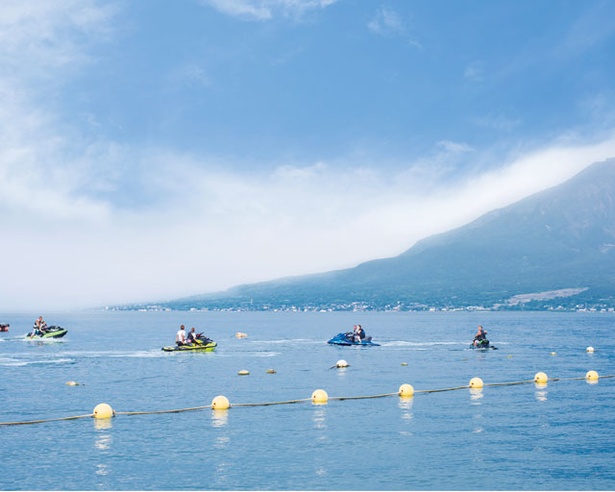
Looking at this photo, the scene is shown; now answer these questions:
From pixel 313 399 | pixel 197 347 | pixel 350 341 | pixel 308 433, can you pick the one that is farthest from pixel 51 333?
pixel 308 433

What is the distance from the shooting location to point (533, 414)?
39812 mm

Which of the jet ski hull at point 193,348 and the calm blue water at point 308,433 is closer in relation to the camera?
the calm blue water at point 308,433

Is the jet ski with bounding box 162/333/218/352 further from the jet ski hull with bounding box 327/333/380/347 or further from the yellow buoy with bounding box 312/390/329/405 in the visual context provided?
the yellow buoy with bounding box 312/390/329/405

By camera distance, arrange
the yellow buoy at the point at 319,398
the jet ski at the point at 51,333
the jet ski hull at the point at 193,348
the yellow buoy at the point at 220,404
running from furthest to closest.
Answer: the jet ski at the point at 51,333 < the jet ski hull at the point at 193,348 < the yellow buoy at the point at 319,398 < the yellow buoy at the point at 220,404

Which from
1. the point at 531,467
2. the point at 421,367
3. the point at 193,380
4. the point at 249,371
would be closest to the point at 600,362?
the point at 421,367

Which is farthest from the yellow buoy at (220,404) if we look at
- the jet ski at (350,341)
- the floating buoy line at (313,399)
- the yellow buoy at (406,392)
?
the jet ski at (350,341)

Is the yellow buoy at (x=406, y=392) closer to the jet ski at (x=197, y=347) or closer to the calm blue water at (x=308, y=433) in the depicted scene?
the calm blue water at (x=308, y=433)

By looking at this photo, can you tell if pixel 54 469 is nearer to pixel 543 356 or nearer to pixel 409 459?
pixel 409 459

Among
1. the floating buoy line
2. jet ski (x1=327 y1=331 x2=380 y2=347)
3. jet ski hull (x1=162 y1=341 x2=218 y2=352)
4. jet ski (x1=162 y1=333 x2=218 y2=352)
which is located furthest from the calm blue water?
jet ski (x1=327 y1=331 x2=380 y2=347)

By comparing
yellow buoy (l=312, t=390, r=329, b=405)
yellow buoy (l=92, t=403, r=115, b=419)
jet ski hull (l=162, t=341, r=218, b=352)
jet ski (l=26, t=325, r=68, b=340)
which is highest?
jet ski (l=26, t=325, r=68, b=340)

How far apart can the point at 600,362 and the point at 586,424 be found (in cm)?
4092

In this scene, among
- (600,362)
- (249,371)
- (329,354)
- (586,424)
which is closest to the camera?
(586,424)

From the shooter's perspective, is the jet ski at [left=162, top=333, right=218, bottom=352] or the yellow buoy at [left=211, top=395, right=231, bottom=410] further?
the jet ski at [left=162, top=333, right=218, bottom=352]

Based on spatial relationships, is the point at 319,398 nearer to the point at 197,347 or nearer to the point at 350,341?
the point at 197,347
